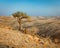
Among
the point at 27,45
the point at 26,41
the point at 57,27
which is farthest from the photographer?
the point at 57,27

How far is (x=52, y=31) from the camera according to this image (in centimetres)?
2748

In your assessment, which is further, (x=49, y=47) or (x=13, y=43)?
(x=49, y=47)

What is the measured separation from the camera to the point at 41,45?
1842 centimetres

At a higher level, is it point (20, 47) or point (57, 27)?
point (20, 47)

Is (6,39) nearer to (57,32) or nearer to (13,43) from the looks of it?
(13,43)

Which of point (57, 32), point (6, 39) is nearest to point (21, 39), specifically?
point (6, 39)

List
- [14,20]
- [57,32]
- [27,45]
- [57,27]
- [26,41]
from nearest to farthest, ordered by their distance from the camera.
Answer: [27,45]
[26,41]
[57,32]
[57,27]
[14,20]

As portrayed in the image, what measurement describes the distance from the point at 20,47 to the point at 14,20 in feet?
60.3

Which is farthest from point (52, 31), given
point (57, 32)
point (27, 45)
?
point (27, 45)

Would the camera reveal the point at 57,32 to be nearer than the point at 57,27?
Yes

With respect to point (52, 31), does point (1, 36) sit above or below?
above

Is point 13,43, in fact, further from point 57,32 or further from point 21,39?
point 57,32

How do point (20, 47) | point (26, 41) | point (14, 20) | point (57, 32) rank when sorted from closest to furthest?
point (20, 47) < point (26, 41) < point (57, 32) < point (14, 20)

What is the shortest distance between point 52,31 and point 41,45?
366 inches
